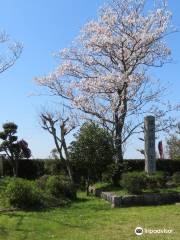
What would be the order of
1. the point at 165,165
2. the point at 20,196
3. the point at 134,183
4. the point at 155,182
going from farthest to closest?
the point at 165,165 → the point at 155,182 → the point at 134,183 → the point at 20,196

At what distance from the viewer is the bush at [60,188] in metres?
15.7

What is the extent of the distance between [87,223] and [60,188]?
204 inches

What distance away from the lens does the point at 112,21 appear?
75.6 feet

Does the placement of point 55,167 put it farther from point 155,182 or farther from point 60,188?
point 155,182

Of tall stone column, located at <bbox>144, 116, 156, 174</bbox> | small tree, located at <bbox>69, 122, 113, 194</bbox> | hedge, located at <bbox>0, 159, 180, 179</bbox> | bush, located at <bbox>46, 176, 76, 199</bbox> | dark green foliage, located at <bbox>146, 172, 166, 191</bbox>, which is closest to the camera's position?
bush, located at <bbox>46, 176, 76, 199</bbox>

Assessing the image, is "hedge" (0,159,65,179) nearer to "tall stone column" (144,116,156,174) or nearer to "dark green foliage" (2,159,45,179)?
"dark green foliage" (2,159,45,179)

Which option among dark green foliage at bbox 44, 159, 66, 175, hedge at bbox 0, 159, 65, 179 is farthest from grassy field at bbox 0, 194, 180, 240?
hedge at bbox 0, 159, 65, 179

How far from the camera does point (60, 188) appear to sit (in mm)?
16031

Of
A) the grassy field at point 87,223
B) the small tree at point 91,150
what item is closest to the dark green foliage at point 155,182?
the grassy field at point 87,223

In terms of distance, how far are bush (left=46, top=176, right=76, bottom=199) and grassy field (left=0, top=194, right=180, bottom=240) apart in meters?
2.22

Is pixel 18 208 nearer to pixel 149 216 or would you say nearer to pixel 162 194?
pixel 149 216

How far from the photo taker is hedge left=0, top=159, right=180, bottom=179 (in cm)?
2384

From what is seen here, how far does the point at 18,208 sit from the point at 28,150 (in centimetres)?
1401

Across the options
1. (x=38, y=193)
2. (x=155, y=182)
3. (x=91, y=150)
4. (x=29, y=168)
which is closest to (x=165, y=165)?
(x=29, y=168)
